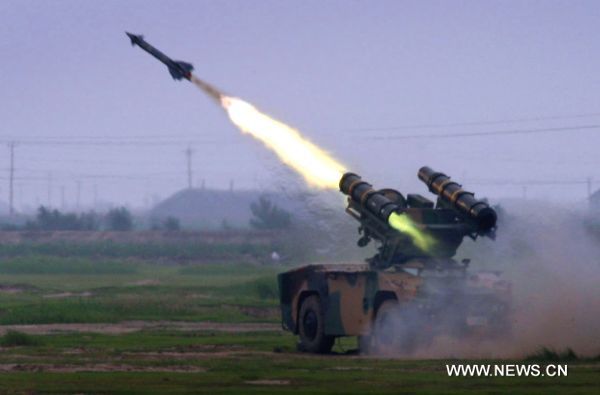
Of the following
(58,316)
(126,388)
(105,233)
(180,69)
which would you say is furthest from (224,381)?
(105,233)

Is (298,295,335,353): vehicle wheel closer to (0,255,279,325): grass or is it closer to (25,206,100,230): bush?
(0,255,279,325): grass

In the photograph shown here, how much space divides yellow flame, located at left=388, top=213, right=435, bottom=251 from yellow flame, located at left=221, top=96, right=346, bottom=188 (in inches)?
137

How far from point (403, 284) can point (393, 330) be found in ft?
3.33

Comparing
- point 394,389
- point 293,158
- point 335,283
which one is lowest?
point 394,389

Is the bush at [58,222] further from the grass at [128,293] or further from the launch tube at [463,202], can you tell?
the launch tube at [463,202]

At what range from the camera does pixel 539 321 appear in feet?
110

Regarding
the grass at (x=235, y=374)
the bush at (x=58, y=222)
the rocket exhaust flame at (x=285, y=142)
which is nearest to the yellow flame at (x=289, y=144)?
the rocket exhaust flame at (x=285, y=142)

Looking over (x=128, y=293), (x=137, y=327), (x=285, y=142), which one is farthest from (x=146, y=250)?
(x=285, y=142)

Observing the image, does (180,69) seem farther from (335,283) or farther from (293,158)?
(335,283)

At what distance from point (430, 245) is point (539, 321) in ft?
10.9

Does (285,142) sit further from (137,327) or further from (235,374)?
(235,374)

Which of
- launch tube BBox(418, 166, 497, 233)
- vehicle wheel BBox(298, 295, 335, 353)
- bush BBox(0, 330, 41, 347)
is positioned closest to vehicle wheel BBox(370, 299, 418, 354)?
vehicle wheel BBox(298, 295, 335, 353)

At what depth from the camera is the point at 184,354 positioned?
110 ft

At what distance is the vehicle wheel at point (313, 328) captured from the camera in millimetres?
36375
